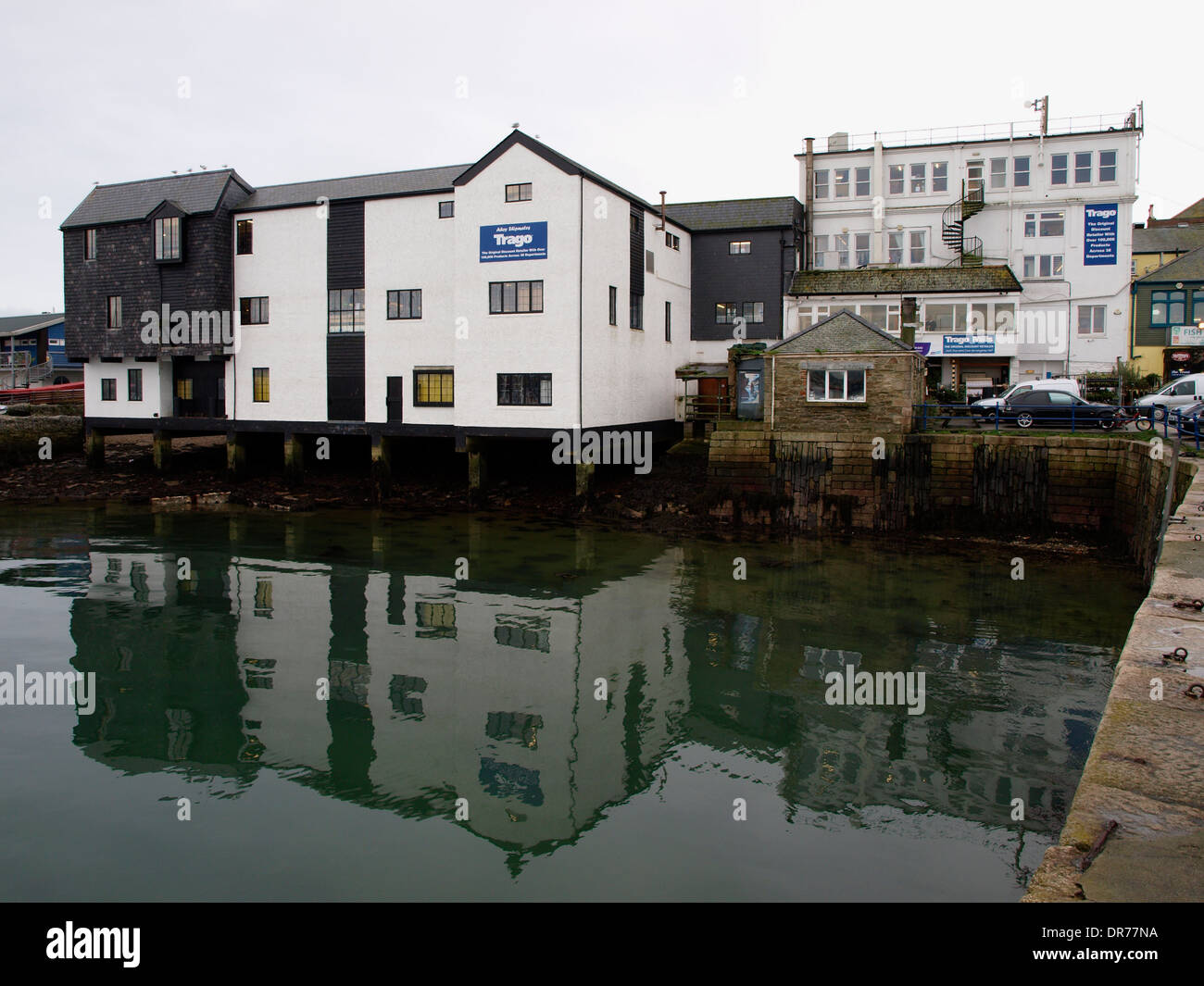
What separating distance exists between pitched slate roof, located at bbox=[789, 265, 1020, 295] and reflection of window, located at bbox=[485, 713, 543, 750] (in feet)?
102

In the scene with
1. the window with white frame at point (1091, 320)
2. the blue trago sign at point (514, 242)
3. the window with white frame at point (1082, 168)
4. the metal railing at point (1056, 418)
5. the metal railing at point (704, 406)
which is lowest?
the metal railing at point (1056, 418)

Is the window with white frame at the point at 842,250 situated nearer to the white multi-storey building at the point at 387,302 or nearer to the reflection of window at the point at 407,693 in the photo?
the white multi-storey building at the point at 387,302

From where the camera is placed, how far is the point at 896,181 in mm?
45781

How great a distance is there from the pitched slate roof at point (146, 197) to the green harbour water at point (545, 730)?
18799 millimetres

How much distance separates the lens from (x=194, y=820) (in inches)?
400

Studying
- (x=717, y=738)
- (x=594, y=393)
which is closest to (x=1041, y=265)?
(x=594, y=393)

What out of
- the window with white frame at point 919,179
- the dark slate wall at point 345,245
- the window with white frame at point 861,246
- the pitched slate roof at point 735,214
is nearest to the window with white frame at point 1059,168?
the window with white frame at point 919,179

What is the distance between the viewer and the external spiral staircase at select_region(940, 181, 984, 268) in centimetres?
4362

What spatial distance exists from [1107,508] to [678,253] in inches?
828

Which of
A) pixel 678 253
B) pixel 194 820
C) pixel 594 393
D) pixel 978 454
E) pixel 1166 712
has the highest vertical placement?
pixel 678 253

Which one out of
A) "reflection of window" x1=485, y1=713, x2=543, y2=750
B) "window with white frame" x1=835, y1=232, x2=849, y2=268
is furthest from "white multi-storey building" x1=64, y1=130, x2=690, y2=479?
"reflection of window" x1=485, y1=713, x2=543, y2=750

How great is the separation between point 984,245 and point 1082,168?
17.7 ft

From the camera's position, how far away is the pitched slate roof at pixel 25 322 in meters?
67.1
